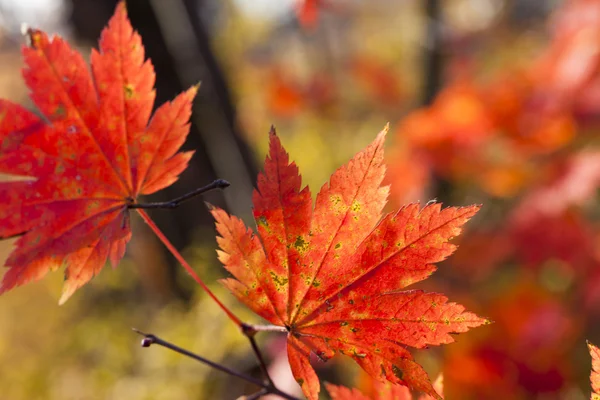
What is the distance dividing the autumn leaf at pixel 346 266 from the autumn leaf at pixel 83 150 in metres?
0.13

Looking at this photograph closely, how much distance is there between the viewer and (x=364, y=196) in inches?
17.4

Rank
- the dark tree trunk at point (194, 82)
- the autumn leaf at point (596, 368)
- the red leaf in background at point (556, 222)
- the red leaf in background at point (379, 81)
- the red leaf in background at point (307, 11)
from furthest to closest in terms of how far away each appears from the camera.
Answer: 1. the red leaf in background at point (379, 81)
2. the red leaf in background at point (556, 222)
3. the dark tree trunk at point (194, 82)
4. the red leaf in background at point (307, 11)
5. the autumn leaf at point (596, 368)

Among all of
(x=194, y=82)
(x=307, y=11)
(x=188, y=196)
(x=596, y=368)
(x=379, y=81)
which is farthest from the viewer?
(x=379, y=81)

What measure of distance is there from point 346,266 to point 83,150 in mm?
296

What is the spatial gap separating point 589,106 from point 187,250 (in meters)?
1.63

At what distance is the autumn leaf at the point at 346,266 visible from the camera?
43 centimetres

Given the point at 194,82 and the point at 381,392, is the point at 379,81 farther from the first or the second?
the point at 381,392

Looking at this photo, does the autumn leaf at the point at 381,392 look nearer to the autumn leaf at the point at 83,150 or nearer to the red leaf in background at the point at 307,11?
the autumn leaf at the point at 83,150

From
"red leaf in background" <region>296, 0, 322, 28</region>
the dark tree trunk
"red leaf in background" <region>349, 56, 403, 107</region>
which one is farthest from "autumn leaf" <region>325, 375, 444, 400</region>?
"red leaf in background" <region>349, 56, 403, 107</region>

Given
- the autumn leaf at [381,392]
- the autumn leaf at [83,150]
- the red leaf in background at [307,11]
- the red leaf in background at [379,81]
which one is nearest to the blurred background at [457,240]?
the red leaf in background at [307,11]

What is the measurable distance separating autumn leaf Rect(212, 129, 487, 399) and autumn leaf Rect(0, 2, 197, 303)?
0.42ft

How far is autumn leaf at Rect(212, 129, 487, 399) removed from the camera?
0.43 metres

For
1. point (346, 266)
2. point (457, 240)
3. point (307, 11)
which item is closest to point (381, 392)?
point (346, 266)

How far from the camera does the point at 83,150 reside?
21.1 inches
